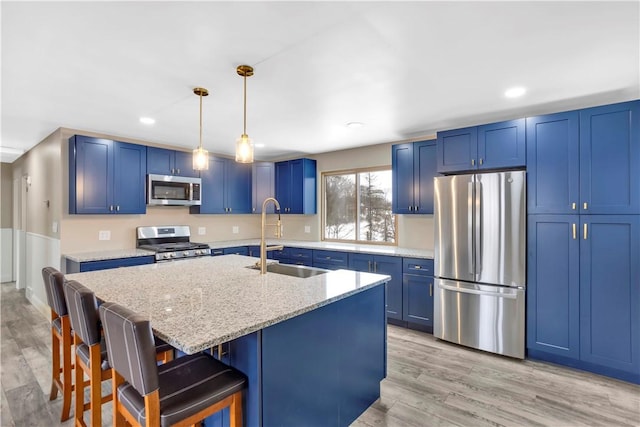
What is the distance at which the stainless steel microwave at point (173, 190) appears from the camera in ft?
13.7

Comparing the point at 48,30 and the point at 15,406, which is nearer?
the point at 48,30

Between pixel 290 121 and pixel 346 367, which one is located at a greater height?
pixel 290 121

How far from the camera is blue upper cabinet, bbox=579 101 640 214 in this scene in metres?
2.55

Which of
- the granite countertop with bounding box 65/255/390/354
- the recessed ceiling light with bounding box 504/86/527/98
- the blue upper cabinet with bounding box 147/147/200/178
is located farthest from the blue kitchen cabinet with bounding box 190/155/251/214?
the recessed ceiling light with bounding box 504/86/527/98

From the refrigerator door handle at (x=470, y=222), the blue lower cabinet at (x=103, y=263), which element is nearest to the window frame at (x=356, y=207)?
the refrigerator door handle at (x=470, y=222)

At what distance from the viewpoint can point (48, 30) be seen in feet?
5.64

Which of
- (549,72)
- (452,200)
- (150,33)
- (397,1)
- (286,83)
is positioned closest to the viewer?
(397,1)

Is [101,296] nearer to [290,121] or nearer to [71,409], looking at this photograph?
[71,409]

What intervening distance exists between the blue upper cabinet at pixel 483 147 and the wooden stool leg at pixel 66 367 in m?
3.55

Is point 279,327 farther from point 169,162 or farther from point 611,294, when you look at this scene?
point 169,162

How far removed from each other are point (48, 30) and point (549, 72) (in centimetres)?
312

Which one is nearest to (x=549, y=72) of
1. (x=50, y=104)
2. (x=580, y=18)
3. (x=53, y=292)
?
(x=580, y=18)

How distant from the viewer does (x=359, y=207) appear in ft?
16.3

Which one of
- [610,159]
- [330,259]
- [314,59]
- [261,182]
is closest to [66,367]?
[314,59]
